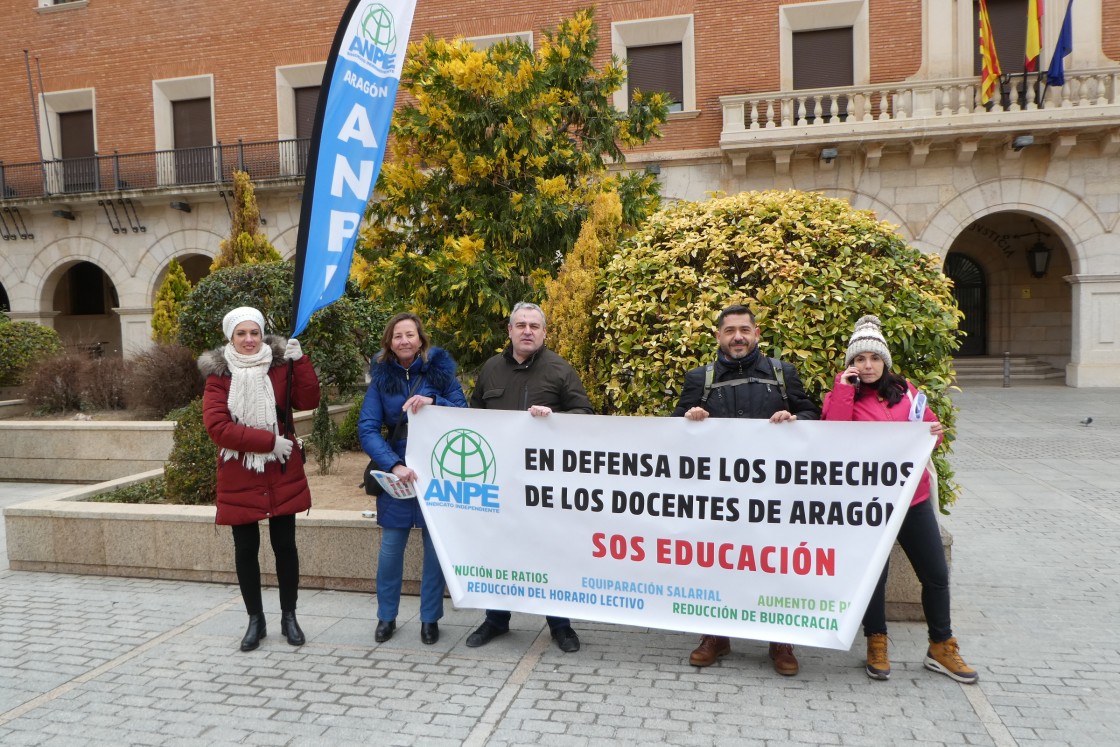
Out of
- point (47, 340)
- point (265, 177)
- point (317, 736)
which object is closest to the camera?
point (317, 736)

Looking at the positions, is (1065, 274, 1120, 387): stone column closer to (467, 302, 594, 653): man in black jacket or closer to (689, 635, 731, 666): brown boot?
(689, 635, 731, 666): brown boot

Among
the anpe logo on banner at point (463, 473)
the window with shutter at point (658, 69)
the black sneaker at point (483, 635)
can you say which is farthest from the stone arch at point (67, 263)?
the black sneaker at point (483, 635)

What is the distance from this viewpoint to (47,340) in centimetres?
1345

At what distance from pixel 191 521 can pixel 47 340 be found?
1039 centimetres

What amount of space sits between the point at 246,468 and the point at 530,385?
62.1 inches

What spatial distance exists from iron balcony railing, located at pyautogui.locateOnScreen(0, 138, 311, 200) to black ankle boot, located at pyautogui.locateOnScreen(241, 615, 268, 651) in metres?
17.0

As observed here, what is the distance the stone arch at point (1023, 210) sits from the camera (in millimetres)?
16578

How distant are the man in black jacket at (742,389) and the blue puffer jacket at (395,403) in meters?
1.38

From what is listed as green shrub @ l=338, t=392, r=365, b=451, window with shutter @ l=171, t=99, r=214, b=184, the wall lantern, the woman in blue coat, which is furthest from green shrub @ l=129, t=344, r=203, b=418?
the wall lantern

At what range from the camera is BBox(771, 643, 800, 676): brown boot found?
12.4 feet

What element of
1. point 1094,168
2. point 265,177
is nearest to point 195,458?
point 265,177

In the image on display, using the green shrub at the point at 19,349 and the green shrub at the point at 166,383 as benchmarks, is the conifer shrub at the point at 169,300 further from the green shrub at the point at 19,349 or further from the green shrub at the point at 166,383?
the green shrub at the point at 166,383

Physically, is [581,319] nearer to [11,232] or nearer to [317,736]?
[317,736]

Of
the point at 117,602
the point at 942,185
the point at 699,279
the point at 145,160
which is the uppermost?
the point at 145,160
